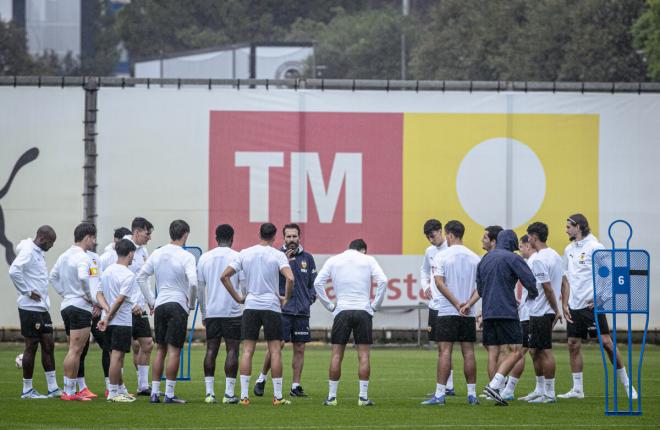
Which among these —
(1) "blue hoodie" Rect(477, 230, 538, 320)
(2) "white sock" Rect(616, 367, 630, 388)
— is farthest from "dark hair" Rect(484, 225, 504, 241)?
(2) "white sock" Rect(616, 367, 630, 388)

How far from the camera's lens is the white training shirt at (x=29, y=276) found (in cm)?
1772

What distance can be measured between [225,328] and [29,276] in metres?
2.66

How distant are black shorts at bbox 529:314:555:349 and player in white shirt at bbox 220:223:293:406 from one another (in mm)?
3291

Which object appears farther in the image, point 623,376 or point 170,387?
point 623,376

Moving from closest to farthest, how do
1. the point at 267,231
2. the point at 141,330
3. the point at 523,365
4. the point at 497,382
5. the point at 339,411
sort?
the point at 339,411 < the point at 497,382 < the point at 267,231 < the point at 523,365 < the point at 141,330

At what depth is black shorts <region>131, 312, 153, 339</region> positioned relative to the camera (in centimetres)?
1828

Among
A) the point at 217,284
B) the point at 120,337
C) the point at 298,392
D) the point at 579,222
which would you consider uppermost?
the point at 579,222

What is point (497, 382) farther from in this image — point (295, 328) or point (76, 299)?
point (76, 299)

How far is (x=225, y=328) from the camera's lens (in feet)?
56.9

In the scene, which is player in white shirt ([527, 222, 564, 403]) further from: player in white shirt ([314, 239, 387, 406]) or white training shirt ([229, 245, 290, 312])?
white training shirt ([229, 245, 290, 312])

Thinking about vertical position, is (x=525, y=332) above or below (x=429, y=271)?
below

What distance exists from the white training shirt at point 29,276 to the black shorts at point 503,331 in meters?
5.69

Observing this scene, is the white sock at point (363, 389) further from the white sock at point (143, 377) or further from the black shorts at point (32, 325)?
the black shorts at point (32, 325)

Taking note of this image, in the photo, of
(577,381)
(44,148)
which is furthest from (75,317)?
(44,148)
